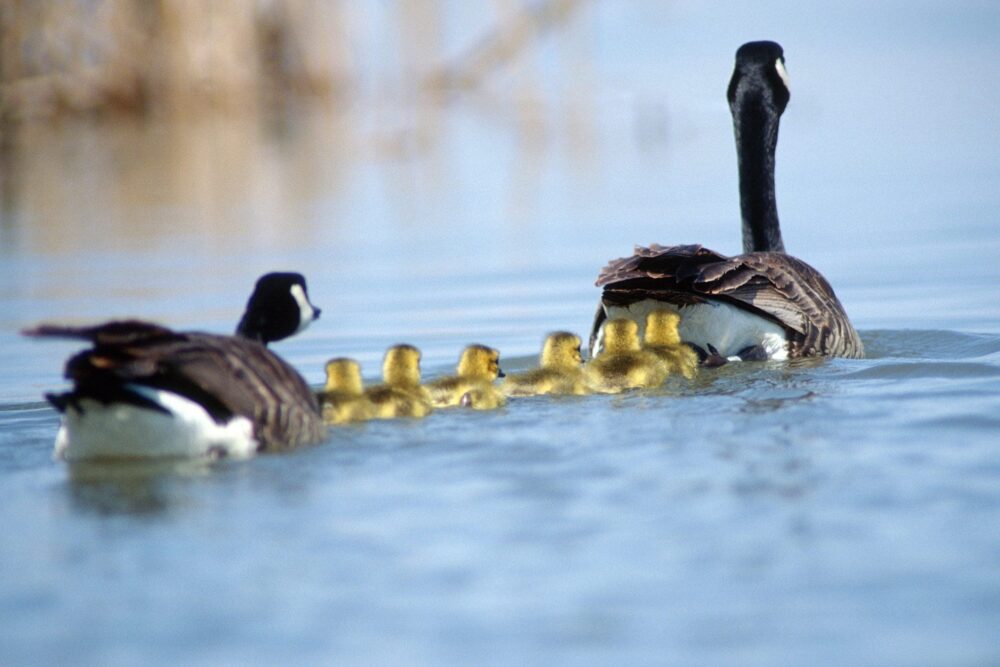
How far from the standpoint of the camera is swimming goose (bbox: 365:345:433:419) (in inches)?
274

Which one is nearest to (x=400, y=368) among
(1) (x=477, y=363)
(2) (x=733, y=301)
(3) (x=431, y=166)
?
(1) (x=477, y=363)

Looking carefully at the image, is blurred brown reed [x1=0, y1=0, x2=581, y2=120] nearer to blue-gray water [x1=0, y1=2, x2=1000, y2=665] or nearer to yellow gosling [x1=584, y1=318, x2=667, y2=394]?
blue-gray water [x1=0, y1=2, x2=1000, y2=665]

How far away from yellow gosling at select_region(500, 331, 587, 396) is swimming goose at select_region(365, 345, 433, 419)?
0.53 meters

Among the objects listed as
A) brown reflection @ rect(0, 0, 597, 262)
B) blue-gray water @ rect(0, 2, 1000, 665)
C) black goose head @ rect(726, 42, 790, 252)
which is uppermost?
brown reflection @ rect(0, 0, 597, 262)

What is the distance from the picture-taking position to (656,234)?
14211 millimetres

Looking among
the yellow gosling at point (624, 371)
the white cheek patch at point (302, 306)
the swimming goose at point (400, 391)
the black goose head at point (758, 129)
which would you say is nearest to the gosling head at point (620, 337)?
the yellow gosling at point (624, 371)

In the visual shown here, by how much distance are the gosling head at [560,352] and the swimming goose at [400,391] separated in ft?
2.52

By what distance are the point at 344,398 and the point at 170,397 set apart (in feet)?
→ 4.06

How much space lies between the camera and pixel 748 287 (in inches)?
318

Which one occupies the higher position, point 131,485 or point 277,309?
point 277,309

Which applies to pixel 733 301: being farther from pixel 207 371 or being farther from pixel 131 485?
pixel 131 485

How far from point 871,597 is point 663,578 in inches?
23.5

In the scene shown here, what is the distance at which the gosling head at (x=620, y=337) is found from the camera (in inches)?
309

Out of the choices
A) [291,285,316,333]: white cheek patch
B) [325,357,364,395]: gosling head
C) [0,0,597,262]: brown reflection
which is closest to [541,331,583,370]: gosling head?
[325,357,364,395]: gosling head
